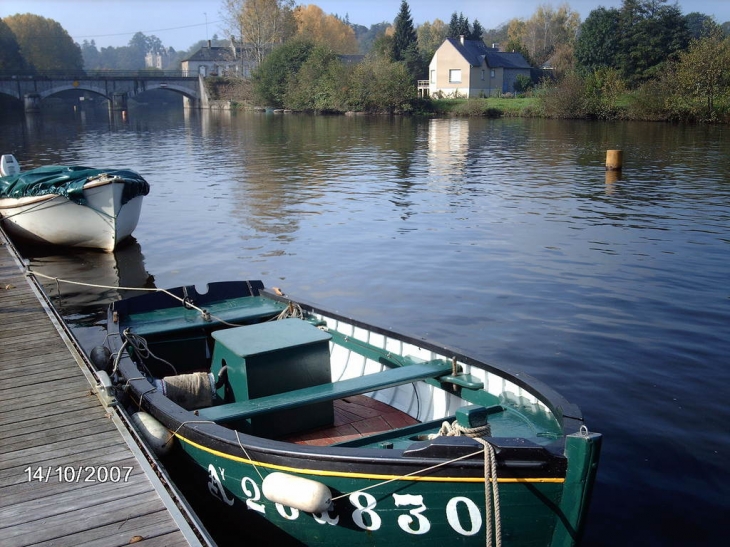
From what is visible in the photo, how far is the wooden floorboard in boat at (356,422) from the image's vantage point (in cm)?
647

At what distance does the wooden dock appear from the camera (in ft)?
15.8

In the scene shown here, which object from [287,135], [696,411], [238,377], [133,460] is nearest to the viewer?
[133,460]

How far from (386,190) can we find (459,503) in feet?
69.2

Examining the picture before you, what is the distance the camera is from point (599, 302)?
1233cm

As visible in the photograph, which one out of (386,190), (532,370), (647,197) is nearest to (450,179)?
(386,190)

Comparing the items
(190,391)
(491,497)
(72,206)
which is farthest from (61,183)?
(491,497)

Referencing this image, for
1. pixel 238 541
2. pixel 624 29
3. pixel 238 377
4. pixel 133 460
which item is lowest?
pixel 238 541

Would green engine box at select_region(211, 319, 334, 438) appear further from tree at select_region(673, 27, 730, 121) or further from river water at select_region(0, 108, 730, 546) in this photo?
tree at select_region(673, 27, 730, 121)

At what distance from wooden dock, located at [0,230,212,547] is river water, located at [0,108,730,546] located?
3.10 meters

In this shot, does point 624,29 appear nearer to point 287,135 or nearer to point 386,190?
point 287,135
